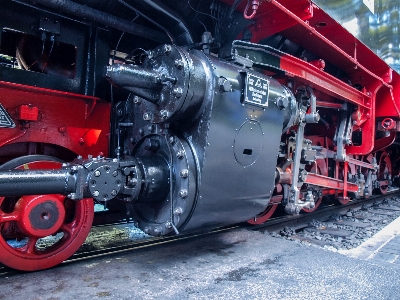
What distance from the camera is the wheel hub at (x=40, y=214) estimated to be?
209 cm

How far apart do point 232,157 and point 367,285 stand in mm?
1120

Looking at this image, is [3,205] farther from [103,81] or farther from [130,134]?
[103,81]

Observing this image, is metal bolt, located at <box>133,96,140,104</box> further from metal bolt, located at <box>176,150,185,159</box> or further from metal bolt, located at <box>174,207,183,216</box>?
metal bolt, located at <box>174,207,183,216</box>

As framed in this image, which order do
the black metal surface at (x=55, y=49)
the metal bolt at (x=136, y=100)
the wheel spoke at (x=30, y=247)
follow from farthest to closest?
the metal bolt at (x=136, y=100), the black metal surface at (x=55, y=49), the wheel spoke at (x=30, y=247)

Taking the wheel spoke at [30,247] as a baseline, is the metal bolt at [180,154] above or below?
above

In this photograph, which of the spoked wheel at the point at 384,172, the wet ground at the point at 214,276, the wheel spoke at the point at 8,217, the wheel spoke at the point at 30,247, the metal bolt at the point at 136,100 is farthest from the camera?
the spoked wheel at the point at 384,172


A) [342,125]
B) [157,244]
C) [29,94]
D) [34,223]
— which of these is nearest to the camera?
[34,223]

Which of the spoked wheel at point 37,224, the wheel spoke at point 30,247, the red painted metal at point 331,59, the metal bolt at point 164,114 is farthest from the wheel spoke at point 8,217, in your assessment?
the red painted metal at point 331,59

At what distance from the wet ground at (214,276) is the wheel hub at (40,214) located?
27cm

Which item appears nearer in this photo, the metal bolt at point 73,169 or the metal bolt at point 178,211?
the metal bolt at point 73,169

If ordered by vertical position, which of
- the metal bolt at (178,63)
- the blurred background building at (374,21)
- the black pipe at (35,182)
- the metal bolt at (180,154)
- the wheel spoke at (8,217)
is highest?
the blurred background building at (374,21)

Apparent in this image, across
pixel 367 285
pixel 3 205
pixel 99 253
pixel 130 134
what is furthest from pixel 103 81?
pixel 367 285

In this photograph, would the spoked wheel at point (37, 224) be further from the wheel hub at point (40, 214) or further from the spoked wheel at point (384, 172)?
the spoked wheel at point (384, 172)

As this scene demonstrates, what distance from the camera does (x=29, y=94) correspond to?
2.27 meters
